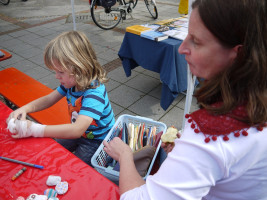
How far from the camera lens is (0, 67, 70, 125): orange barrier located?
196 cm

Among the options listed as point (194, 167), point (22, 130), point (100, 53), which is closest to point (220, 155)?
point (194, 167)

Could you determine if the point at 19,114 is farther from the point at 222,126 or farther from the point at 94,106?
the point at 222,126

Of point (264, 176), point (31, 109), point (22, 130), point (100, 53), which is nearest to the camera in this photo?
point (264, 176)

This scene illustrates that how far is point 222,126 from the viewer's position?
2.00ft

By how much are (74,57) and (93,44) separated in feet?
13.1

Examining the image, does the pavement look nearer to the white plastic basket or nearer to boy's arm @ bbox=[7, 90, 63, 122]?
the white plastic basket

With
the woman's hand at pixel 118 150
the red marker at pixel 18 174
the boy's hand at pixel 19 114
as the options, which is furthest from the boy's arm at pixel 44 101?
the woman's hand at pixel 118 150

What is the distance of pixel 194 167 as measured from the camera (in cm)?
60

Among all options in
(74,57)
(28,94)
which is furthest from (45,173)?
(28,94)

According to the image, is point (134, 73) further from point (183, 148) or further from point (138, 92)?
point (183, 148)

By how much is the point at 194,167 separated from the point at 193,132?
11 cm

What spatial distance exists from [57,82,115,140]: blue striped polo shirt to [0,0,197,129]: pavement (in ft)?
3.90

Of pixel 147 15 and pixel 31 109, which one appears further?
pixel 147 15

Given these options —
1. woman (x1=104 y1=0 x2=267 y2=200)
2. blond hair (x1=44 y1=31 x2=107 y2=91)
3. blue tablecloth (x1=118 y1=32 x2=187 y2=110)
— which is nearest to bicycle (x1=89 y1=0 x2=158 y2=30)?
blue tablecloth (x1=118 y1=32 x2=187 y2=110)
